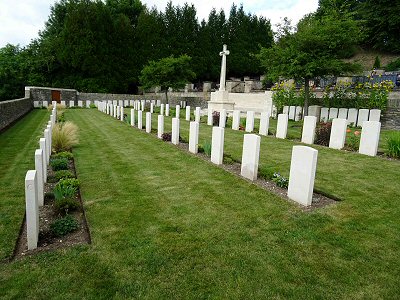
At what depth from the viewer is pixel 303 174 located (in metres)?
4.76

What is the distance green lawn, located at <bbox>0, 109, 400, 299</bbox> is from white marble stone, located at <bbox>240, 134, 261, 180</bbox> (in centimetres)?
29

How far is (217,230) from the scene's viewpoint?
404 centimetres

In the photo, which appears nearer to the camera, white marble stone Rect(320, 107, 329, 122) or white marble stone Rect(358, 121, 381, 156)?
white marble stone Rect(358, 121, 381, 156)

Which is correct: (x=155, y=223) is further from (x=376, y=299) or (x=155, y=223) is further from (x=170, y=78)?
(x=170, y=78)

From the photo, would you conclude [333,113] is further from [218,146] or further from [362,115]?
[218,146]

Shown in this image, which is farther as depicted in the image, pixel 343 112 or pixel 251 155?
pixel 343 112

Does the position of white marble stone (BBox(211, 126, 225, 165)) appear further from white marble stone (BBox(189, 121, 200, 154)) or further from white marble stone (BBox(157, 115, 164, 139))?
white marble stone (BBox(157, 115, 164, 139))

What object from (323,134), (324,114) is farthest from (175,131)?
(324,114)

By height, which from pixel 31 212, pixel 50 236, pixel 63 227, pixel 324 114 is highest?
pixel 324 114

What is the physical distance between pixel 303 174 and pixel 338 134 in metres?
5.34

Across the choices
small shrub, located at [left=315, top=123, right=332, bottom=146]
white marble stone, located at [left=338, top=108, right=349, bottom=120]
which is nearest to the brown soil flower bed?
small shrub, located at [left=315, top=123, right=332, bottom=146]

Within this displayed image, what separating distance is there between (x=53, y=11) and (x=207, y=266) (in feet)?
175

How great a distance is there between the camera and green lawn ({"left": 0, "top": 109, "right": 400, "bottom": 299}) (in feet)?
9.54

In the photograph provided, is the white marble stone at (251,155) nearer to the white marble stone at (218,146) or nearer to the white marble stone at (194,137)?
the white marble stone at (218,146)
